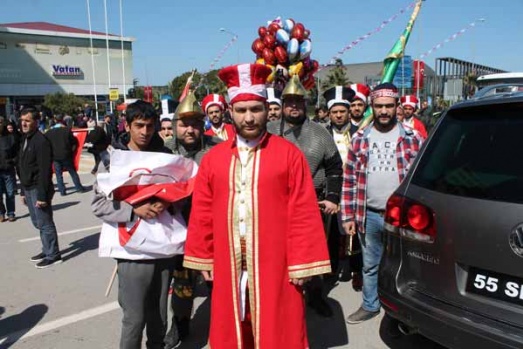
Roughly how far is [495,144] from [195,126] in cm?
198

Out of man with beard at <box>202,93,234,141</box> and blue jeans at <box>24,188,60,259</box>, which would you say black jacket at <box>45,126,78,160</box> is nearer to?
blue jeans at <box>24,188,60,259</box>

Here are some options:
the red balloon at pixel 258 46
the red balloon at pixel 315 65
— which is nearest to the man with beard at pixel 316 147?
the red balloon at pixel 258 46

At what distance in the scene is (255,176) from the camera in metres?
2.46

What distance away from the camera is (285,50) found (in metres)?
7.65

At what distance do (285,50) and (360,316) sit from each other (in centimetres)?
502

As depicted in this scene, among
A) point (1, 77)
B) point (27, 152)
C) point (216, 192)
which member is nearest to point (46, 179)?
point (27, 152)

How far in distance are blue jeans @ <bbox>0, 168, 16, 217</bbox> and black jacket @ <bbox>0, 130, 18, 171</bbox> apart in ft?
0.35

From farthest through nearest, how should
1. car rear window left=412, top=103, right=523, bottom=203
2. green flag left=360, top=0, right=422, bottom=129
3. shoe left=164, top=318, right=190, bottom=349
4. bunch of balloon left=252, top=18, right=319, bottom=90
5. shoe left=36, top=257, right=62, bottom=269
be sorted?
bunch of balloon left=252, top=18, right=319, bottom=90 → green flag left=360, top=0, right=422, bottom=129 → shoe left=36, top=257, right=62, bottom=269 → shoe left=164, top=318, right=190, bottom=349 → car rear window left=412, top=103, right=523, bottom=203

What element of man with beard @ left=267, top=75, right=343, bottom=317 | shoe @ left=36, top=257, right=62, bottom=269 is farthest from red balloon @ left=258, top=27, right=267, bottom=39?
shoe @ left=36, top=257, right=62, bottom=269

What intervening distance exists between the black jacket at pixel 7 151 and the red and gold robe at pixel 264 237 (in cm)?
692

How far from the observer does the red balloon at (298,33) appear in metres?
7.68

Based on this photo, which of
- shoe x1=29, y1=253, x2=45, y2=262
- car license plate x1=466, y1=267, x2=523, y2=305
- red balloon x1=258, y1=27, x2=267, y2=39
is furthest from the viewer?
red balloon x1=258, y1=27, x2=267, y2=39

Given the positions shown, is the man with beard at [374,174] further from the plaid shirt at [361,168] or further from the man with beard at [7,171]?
the man with beard at [7,171]

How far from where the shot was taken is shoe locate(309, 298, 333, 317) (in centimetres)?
396
